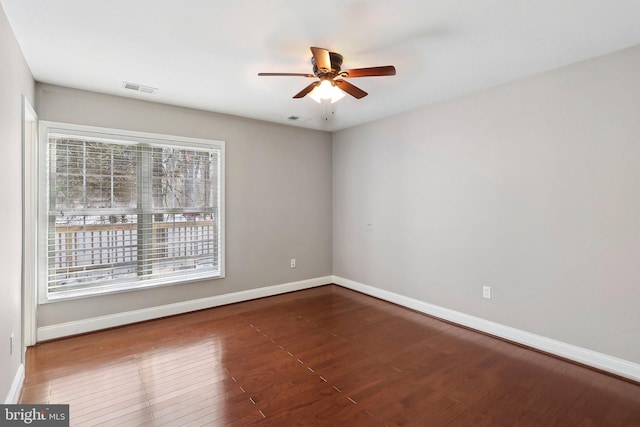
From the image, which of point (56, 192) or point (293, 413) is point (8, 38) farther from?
point (293, 413)

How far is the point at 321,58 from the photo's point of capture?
87.2 inches

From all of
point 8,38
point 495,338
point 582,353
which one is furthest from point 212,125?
point 582,353

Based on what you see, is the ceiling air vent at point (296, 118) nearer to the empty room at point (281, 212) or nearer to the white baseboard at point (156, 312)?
the empty room at point (281, 212)

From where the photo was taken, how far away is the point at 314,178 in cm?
519

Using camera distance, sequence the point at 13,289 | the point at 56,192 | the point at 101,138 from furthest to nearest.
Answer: the point at 101,138 → the point at 56,192 → the point at 13,289

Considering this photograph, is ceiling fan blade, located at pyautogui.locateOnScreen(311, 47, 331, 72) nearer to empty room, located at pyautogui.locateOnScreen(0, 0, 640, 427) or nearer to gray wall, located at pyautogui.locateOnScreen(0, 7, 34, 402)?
empty room, located at pyautogui.locateOnScreen(0, 0, 640, 427)

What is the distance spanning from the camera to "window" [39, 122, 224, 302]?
323 centimetres

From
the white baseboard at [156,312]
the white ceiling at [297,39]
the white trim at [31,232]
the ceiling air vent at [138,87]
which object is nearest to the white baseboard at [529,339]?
the white baseboard at [156,312]

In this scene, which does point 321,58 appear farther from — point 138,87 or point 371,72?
point 138,87

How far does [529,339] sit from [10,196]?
14.4 ft

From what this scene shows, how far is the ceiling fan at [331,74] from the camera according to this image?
2.25m

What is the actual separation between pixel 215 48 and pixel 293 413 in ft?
Answer: 8.87
